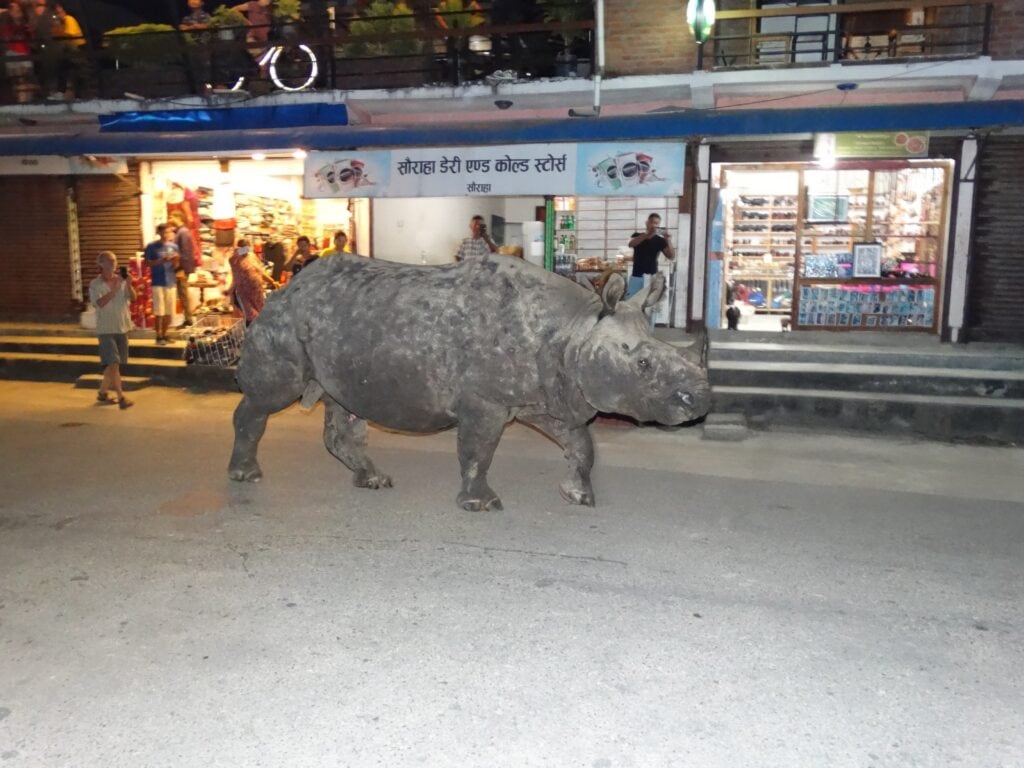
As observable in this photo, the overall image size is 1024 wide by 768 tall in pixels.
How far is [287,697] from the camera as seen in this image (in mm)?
3408

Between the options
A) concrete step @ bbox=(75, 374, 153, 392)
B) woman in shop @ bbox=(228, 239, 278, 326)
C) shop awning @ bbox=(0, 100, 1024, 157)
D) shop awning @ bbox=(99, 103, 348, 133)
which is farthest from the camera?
shop awning @ bbox=(99, 103, 348, 133)

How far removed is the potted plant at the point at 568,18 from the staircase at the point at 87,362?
246 inches

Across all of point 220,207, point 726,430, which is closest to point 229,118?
point 220,207

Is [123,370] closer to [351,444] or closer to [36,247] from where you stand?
[36,247]

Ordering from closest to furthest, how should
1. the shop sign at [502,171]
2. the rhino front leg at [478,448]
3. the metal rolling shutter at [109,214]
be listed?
the rhino front leg at [478,448]
the shop sign at [502,171]
the metal rolling shutter at [109,214]

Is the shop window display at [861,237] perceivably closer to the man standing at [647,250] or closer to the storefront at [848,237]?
the storefront at [848,237]

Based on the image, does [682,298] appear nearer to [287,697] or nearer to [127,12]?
[287,697]

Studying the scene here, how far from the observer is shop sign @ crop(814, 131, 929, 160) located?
1041cm

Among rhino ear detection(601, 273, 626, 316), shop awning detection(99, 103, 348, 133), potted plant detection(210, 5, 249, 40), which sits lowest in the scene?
rhino ear detection(601, 273, 626, 316)

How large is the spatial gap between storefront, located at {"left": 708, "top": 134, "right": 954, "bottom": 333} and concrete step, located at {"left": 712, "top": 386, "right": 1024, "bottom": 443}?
2545 mm

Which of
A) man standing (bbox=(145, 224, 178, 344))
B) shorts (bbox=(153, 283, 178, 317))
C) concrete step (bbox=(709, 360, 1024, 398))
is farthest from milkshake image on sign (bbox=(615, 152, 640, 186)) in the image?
shorts (bbox=(153, 283, 178, 317))

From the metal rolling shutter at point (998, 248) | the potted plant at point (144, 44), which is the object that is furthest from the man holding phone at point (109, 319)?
the metal rolling shutter at point (998, 248)

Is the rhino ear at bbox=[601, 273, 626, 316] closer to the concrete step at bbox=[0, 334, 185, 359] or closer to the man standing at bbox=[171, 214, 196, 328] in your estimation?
the concrete step at bbox=[0, 334, 185, 359]

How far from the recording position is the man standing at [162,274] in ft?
40.7
